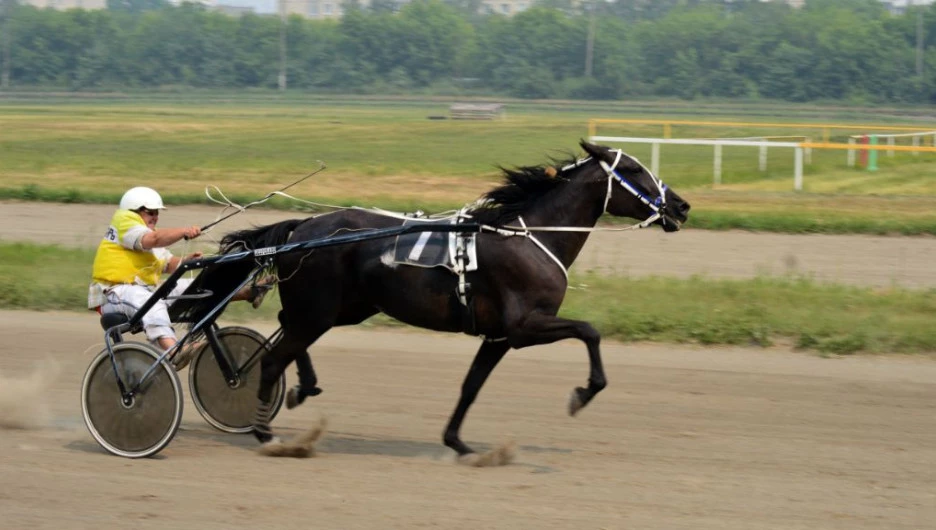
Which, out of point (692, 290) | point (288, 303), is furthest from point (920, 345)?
point (288, 303)

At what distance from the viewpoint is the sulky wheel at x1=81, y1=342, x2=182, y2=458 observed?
632cm

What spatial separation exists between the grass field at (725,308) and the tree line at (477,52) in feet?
128

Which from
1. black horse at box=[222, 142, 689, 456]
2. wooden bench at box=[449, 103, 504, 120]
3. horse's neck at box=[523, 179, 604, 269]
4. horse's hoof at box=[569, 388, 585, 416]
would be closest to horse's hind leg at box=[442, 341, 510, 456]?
black horse at box=[222, 142, 689, 456]

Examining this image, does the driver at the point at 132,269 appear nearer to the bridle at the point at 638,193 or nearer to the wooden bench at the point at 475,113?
the bridle at the point at 638,193

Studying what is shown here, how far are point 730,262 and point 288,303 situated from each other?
26.1 ft

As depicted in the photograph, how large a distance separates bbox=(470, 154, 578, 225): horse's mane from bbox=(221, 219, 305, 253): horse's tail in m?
1.07

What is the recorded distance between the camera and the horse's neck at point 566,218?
6535 millimetres

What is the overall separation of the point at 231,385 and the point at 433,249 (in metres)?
1.48

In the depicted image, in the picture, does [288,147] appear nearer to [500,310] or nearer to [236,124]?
[236,124]

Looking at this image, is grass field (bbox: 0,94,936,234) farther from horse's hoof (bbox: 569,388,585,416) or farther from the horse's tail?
horse's hoof (bbox: 569,388,585,416)

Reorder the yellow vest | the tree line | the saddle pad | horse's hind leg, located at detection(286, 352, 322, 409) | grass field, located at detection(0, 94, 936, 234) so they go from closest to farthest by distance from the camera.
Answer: the saddle pad < the yellow vest < horse's hind leg, located at detection(286, 352, 322, 409) < grass field, located at detection(0, 94, 936, 234) < the tree line

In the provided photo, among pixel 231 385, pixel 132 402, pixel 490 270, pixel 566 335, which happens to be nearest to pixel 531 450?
pixel 566 335

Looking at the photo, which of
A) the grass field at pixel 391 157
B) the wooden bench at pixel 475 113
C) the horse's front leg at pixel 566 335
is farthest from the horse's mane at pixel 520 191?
the wooden bench at pixel 475 113

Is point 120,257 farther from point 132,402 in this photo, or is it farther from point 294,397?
point 294,397
